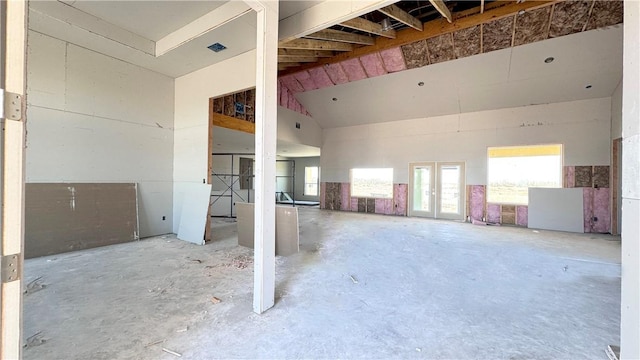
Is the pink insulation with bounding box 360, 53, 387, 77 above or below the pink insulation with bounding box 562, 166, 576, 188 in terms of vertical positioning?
above

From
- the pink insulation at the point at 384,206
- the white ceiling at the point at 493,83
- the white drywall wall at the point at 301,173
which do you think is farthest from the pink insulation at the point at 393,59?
the white drywall wall at the point at 301,173

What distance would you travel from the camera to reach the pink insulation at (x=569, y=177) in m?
6.50

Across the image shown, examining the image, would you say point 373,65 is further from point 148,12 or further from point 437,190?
point 148,12

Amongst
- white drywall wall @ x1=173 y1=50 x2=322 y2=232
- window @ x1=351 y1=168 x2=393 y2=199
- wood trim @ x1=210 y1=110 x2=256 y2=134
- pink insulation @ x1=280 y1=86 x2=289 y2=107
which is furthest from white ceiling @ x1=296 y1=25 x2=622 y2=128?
white drywall wall @ x1=173 y1=50 x2=322 y2=232

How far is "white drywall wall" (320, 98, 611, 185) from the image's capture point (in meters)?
6.38

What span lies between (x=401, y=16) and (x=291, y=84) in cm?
450

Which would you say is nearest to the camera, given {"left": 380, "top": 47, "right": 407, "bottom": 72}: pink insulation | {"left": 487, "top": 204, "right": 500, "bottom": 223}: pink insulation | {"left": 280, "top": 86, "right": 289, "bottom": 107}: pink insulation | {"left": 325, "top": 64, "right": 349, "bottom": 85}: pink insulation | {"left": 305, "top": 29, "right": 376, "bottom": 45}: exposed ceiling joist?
{"left": 305, "top": 29, "right": 376, "bottom": 45}: exposed ceiling joist

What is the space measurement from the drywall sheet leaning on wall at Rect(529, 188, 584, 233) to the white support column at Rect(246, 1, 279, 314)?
7.78m

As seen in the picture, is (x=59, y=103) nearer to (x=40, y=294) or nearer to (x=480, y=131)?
(x=40, y=294)

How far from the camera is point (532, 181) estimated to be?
696 cm

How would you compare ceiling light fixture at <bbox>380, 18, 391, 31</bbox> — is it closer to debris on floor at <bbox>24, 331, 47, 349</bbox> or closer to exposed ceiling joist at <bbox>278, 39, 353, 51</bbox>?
exposed ceiling joist at <bbox>278, 39, 353, 51</bbox>

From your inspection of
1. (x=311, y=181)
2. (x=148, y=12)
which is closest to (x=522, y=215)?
(x=148, y=12)

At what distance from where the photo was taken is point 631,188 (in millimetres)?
1386

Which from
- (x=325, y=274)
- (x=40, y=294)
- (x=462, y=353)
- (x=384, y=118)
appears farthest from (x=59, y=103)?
(x=384, y=118)
